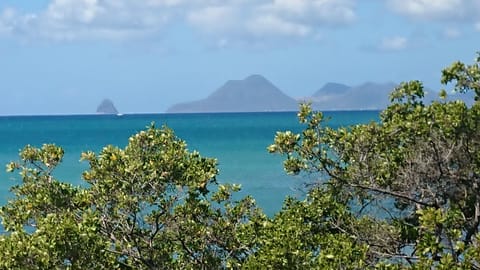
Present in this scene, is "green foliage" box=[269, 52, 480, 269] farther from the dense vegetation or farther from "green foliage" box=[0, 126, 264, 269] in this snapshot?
"green foliage" box=[0, 126, 264, 269]

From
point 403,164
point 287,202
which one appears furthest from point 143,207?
point 403,164

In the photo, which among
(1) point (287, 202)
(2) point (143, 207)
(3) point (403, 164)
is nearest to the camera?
(2) point (143, 207)

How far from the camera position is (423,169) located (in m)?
9.59

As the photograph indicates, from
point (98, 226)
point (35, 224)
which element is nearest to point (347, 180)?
point (98, 226)

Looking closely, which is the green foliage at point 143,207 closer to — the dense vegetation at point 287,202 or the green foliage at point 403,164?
the dense vegetation at point 287,202

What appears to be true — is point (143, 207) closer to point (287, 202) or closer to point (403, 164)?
point (287, 202)

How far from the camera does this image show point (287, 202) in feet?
35.3

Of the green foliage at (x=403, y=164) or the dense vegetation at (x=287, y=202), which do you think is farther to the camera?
the green foliage at (x=403, y=164)

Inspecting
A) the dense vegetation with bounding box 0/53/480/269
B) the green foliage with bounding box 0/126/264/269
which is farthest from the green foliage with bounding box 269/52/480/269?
the green foliage with bounding box 0/126/264/269

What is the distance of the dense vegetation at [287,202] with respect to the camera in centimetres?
888

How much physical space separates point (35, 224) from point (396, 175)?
476cm

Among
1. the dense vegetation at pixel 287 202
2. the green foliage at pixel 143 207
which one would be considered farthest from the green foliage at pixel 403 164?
the green foliage at pixel 143 207

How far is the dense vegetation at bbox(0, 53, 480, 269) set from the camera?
8.88 metres

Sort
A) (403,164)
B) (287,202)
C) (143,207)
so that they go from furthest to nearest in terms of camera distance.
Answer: (287,202), (403,164), (143,207)
